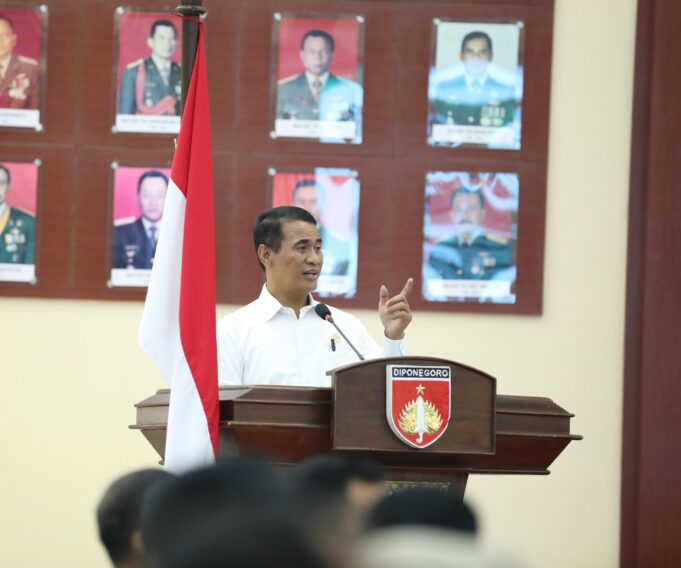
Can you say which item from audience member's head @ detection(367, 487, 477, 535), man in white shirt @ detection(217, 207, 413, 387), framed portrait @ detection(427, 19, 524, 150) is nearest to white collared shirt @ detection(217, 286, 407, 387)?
man in white shirt @ detection(217, 207, 413, 387)

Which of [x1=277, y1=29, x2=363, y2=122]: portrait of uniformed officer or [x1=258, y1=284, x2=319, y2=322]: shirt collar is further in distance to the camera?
[x1=277, y1=29, x2=363, y2=122]: portrait of uniformed officer

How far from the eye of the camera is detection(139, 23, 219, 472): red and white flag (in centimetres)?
385

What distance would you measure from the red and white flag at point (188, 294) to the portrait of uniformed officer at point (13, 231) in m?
2.22

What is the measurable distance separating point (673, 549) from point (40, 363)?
3.15m

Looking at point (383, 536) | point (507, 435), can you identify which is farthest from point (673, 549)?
point (383, 536)

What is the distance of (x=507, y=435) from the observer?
3684mm

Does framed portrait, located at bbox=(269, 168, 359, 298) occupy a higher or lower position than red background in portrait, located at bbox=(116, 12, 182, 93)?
lower

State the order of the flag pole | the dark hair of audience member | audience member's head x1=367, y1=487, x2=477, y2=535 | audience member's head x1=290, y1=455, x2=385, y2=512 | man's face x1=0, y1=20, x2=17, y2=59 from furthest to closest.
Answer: man's face x1=0, y1=20, x2=17, y2=59, the flag pole, audience member's head x1=290, y1=455, x2=385, y2=512, audience member's head x1=367, y1=487, x2=477, y2=535, the dark hair of audience member

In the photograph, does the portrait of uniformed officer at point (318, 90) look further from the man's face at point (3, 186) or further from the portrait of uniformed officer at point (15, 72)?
the man's face at point (3, 186)

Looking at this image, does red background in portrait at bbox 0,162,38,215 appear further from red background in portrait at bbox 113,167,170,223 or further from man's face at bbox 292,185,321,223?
man's face at bbox 292,185,321,223

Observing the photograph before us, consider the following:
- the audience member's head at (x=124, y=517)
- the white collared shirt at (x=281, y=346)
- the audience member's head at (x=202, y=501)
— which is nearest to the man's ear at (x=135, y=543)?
the audience member's head at (x=124, y=517)

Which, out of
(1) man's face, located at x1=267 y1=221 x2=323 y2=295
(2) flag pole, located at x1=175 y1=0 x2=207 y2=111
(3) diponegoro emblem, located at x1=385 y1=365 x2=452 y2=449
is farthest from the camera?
(1) man's face, located at x1=267 y1=221 x2=323 y2=295

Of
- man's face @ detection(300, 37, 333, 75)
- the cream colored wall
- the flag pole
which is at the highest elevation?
man's face @ detection(300, 37, 333, 75)

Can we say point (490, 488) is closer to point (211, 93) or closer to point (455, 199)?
point (455, 199)
